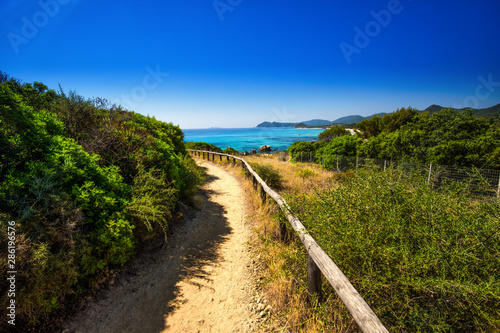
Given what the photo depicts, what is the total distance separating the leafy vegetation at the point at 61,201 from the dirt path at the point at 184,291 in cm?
44

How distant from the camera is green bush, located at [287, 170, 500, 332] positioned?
5.86 feet

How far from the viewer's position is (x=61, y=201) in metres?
2.99

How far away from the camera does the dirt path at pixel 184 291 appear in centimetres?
294

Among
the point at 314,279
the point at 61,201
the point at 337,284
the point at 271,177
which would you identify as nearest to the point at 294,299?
the point at 314,279

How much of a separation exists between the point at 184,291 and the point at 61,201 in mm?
2420

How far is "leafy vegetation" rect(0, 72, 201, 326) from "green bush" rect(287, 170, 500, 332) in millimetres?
3341

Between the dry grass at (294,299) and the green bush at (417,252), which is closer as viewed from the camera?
the green bush at (417,252)

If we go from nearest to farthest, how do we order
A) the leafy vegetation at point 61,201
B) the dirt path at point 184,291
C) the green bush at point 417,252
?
1. the green bush at point 417,252
2. the leafy vegetation at point 61,201
3. the dirt path at point 184,291

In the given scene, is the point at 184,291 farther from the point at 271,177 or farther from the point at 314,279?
the point at 271,177

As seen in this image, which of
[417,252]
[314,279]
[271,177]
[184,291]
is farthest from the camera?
[271,177]

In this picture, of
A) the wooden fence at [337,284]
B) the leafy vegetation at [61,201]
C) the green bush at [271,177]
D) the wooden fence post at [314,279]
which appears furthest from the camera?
the green bush at [271,177]

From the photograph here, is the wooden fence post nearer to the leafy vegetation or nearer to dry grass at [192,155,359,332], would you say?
dry grass at [192,155,359,332]

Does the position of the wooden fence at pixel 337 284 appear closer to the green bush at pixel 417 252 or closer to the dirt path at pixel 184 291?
the green bush at pixel 417 252

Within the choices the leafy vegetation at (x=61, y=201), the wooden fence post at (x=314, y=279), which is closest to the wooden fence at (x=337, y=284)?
the wooden fence post at (x=314, y=279)
